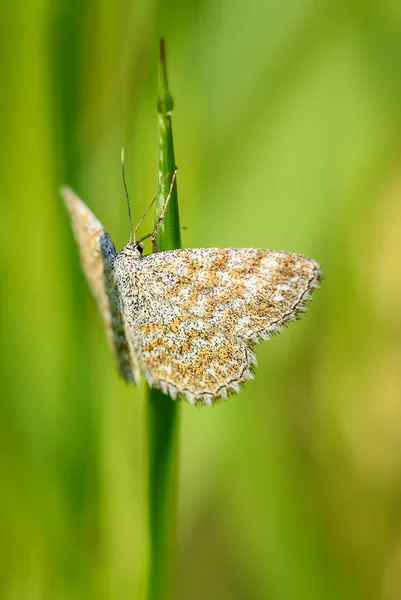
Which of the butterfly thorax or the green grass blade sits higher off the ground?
the butterfly thorax

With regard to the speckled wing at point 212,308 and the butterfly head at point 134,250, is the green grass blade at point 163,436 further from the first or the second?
the butterfly head at point 134,250

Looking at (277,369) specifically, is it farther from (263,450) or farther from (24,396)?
(24,396)

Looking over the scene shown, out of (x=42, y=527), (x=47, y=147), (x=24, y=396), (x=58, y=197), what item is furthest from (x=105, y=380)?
(x=47, y=147)

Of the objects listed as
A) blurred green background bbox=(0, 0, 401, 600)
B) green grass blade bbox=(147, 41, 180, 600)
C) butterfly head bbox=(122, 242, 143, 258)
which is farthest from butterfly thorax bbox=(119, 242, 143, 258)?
green grass blade bbox=(147, 41, 180, 600)

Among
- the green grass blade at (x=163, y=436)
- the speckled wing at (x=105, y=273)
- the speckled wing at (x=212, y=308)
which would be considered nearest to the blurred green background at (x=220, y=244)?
the speckled wing at (x=105, y=273)

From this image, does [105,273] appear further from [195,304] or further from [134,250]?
[195,304]

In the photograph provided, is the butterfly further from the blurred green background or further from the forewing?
the blurred green background

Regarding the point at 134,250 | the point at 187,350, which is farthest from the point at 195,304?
the point at 134,250
